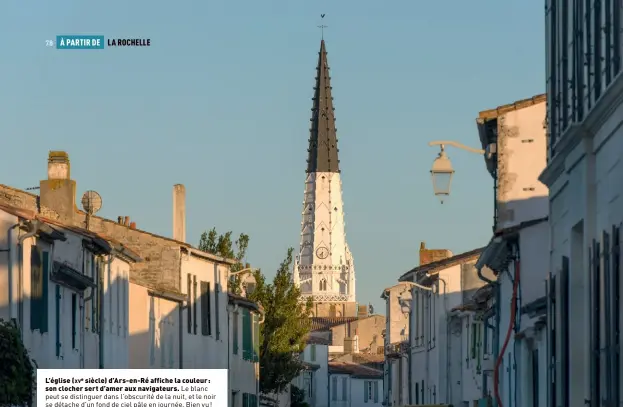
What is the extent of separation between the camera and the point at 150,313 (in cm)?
4641

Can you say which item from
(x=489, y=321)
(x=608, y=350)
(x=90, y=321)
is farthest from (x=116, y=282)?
(x=608, y=350)

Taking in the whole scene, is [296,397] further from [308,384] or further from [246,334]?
[246,334]

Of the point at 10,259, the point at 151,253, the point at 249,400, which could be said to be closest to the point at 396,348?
the point at 249,400

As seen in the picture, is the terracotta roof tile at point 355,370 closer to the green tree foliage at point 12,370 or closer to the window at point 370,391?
the window at point 370,391

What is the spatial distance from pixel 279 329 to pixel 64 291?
29.3m

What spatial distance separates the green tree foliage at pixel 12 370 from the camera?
21969 millimetres

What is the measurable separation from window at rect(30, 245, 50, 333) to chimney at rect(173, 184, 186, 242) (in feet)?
80.9

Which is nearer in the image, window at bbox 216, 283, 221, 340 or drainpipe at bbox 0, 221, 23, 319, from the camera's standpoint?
drainpipe at bbox 0, 221, 23, 319

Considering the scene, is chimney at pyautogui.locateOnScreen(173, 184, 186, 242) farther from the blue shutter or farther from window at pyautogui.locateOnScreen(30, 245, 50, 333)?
window at pyautogui.locateOnScreen(30, 245, 50, 333)

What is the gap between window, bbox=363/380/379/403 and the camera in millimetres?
117750

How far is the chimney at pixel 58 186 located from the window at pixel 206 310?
1082cm

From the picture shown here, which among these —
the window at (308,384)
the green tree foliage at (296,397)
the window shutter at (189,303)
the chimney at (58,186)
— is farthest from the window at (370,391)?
the chimney at (58,186)

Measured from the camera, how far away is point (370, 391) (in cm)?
11825

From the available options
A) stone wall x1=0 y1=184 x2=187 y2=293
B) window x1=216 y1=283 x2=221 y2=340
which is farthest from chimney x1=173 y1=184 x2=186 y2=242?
stone wall x1=0 y1=184 x2=187 y2=293
